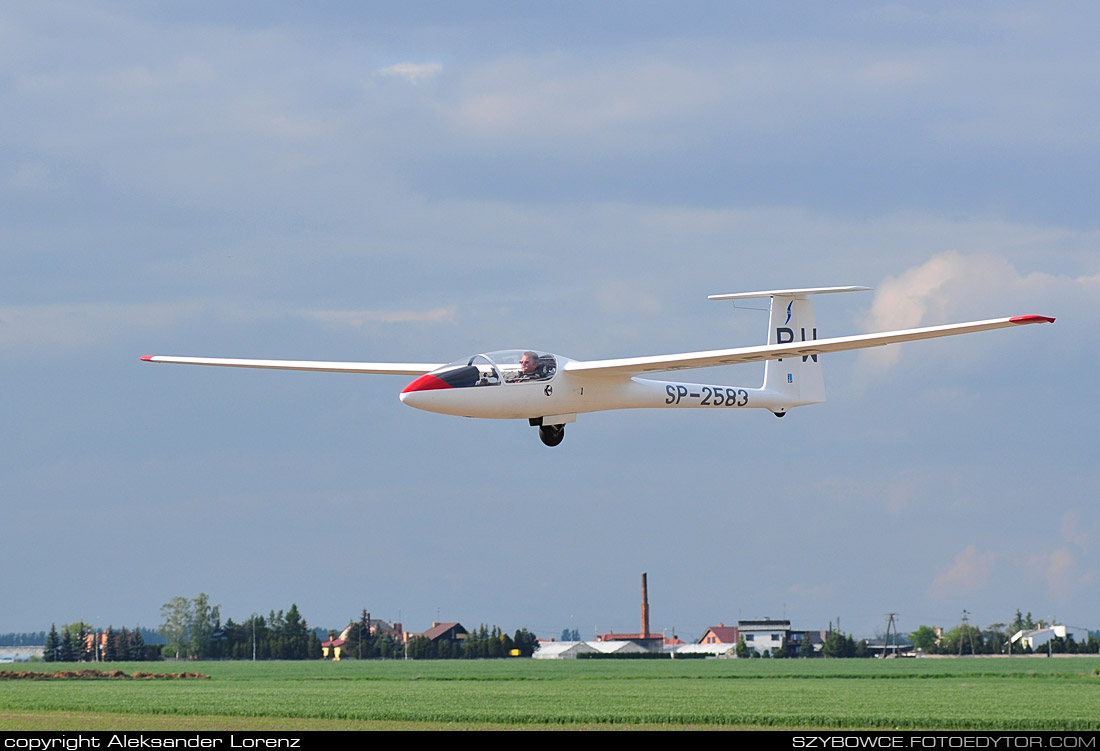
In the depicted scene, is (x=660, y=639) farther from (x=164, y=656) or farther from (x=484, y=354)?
(x=484, y=354)

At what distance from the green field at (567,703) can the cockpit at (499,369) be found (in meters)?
16.2

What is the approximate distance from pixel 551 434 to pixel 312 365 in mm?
6965

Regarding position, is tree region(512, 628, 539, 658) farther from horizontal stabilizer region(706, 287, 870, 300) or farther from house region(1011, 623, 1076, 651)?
horizontal stabilizer region(706, 287, 870, 300)

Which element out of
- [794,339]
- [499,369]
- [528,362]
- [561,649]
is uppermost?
[794,339]

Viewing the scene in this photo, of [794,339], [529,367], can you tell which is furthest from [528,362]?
[794,339]

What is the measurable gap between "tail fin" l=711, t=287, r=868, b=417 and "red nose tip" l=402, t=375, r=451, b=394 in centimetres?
1107

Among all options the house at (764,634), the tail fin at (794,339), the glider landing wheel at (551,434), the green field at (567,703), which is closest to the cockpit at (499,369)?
the glider landing wheel at (551,434)

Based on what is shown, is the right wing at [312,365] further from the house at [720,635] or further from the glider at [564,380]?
the house at [720,635]

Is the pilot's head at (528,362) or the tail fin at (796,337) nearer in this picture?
the pilot's head at (528,362)

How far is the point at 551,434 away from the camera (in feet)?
88.5

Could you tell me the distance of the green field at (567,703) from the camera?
131ft

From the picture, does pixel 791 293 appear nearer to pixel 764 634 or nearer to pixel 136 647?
pixel 136 647
